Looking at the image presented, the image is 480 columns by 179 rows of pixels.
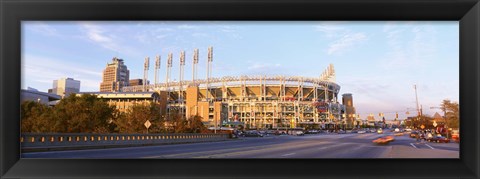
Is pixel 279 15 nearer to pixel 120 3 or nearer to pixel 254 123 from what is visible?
pixel 120 3

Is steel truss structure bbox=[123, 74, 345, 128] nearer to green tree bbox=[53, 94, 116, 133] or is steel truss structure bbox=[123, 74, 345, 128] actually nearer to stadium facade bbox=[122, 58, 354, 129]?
stadium facade bbox=[122, 58, 354, 129]

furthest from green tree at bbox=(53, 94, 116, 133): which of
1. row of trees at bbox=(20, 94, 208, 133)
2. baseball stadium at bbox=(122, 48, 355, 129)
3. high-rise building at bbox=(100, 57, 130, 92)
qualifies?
high-rise building at bbox=(100, 57, 130, 92)

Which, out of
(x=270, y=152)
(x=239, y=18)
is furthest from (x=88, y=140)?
(x=239, y=18)

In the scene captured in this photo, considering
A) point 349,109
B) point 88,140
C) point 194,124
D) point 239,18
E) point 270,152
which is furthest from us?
point 349,109

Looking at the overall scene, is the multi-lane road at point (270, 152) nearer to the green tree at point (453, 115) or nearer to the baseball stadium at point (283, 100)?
the green tree at point (453, 115)

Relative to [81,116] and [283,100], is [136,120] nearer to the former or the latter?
[81,116]

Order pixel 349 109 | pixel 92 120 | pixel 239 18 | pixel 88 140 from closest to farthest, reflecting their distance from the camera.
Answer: pixel 239 18 → pixel 88 140 → pixel 92 120 → pixel 349 109

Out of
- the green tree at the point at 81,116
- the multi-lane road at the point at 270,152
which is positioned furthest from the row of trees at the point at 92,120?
the multi-lane road at the point at 270,152

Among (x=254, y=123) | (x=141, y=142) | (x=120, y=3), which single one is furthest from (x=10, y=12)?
(x=254, y=123)
